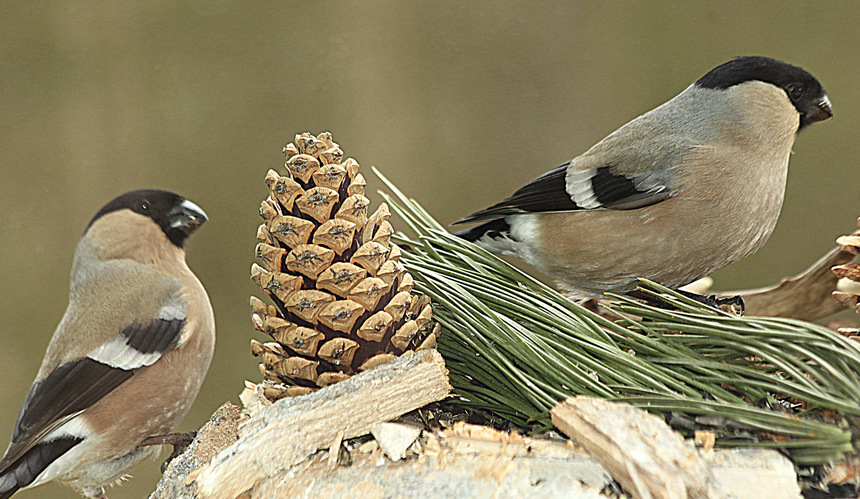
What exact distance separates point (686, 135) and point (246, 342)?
1.04m

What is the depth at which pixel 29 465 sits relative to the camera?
0.60 m

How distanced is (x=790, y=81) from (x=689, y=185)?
16 cm

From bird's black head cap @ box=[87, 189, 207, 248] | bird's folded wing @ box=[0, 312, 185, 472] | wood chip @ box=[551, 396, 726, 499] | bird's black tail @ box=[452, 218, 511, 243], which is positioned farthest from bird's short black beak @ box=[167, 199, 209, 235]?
wood chip @ box=[551, 396, 726, 499]

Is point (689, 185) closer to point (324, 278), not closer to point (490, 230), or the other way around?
point (490, 230)

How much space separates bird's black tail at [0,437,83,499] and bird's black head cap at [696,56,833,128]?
754 mm

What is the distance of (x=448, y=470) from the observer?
1.40 ft

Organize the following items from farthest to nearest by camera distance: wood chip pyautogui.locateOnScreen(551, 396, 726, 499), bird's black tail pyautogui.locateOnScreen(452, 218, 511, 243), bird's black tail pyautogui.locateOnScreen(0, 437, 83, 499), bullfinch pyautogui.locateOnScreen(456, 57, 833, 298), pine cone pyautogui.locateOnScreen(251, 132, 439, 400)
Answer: bird's black tail pyautogui.locateOnScreen(452, 218, 511, 243)
bullfinch pyautogui.locateOnScreen(456, 57, 833, 298)
bird's black tail pyautogui.locateOnScreen(0, 437, 83, 499)
pine cone pyautogui.locateOnScreen(251, 132, 439, 400)
wood chip pyautogui.locateOnScreen(551, 396, 726, 499)

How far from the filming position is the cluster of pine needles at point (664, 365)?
16.3 inches

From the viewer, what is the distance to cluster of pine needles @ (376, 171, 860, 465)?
41 cm

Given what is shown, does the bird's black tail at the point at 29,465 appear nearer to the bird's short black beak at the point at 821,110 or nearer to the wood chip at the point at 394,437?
the wood chip at the point at 394,437

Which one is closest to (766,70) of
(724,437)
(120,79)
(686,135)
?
(686,135)

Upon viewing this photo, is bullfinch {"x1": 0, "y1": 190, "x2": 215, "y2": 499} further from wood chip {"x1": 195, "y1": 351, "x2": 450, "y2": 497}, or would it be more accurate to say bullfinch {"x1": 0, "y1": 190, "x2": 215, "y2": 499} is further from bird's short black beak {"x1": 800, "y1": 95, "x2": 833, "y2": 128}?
bird's short black beak {"x1": 800, "y1": 95, "x2": 833, "y2": 128}

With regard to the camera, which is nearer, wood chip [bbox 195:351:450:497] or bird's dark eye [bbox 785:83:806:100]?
wood chip [bbox 195:351:450:497]

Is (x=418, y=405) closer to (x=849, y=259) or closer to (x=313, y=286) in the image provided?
(x=313, y=286)
